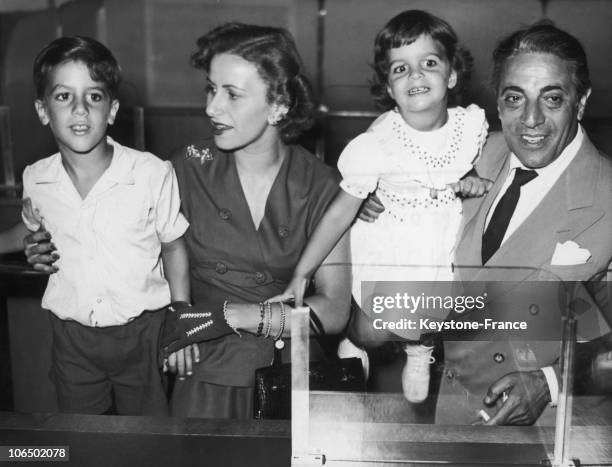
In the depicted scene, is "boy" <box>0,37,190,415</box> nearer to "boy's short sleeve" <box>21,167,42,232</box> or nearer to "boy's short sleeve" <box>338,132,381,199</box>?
"boy's short sleeve" <box>21,167,42,232</box>

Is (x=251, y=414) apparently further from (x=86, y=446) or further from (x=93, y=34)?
(x=93, y=34)

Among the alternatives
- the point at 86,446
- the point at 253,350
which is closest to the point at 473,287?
the point at 253,350

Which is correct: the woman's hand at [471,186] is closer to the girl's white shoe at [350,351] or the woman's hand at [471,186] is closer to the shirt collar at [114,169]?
the girl's white shoe at [350,351]

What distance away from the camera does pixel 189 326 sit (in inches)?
93.8

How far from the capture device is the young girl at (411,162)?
2.20 meters

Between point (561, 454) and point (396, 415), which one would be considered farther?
point (396, 415)

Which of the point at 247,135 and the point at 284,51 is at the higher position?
the point at 284,51

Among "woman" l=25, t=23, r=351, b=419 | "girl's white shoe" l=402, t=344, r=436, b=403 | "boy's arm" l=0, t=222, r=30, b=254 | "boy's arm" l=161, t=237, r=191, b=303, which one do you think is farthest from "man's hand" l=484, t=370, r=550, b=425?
"boy's arm" l=0, t=222, r=30, b=254

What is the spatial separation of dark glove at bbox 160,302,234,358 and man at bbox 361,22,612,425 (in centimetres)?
62

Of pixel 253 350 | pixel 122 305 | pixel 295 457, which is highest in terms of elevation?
pixel 122 305

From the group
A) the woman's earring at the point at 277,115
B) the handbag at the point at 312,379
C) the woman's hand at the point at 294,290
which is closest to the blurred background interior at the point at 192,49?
the woman's earring at the point at 277,115

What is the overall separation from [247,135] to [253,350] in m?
0.71

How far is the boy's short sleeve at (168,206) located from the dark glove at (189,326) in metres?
0.25

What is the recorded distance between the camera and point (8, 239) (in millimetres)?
2385
